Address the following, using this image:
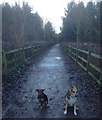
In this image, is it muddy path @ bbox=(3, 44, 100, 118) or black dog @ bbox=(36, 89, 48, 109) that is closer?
muddy path @ bbox=(3, 44, 100, 118)

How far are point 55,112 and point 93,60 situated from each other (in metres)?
3.44

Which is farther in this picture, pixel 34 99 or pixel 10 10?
pixel 10 10

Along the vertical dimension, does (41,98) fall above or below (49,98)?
above

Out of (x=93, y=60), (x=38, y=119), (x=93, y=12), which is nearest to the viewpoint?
(x=38, y=119)

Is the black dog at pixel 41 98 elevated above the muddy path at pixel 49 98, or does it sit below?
above

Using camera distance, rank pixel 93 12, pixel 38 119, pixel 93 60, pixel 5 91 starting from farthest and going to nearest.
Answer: pixel 93 12 < pixel 93 60 < pixel 5 91 < pixel 38 119

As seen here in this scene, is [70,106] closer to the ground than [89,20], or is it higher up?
closer to the ground

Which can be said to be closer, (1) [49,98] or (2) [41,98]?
(2) [41,98]

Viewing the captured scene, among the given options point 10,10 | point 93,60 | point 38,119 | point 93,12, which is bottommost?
point 38,119

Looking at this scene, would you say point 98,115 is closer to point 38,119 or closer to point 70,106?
point 70,106

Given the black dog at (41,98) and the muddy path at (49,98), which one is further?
the black dog at (41,98)

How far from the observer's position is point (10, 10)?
11609mm

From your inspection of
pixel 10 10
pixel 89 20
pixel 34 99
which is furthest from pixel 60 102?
pixel 89 20

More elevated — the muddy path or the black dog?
the black dog
